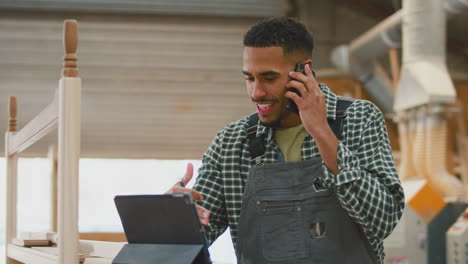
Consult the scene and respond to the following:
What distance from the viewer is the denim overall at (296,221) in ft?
5.16

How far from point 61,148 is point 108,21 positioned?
23.0 ft

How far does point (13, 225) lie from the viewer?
142 inches

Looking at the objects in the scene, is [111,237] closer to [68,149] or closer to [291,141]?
[68,149]

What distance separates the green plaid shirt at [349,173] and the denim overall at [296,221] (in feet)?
0.16

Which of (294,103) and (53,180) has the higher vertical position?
(294,103)

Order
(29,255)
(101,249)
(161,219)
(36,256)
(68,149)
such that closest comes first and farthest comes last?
(161,219)
(68,149)
(101,249)
(36,256)
(29,255)

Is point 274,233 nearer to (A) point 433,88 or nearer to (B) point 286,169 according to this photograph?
(B) point 286,169

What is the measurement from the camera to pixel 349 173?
1481mm

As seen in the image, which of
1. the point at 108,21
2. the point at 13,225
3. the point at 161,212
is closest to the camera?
the point at 161,212

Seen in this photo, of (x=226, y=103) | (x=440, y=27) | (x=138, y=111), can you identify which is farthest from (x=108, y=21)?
(x=440, y=27)

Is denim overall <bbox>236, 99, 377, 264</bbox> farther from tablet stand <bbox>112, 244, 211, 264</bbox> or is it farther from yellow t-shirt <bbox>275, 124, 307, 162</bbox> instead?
tablet stand <bbox>112, 244, 211, 264</bbox>

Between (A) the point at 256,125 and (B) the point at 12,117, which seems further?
(B) the point at 12,117

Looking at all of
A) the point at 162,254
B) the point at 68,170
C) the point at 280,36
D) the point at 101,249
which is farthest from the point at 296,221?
the point at 101,249

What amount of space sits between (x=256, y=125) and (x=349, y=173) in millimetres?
384
